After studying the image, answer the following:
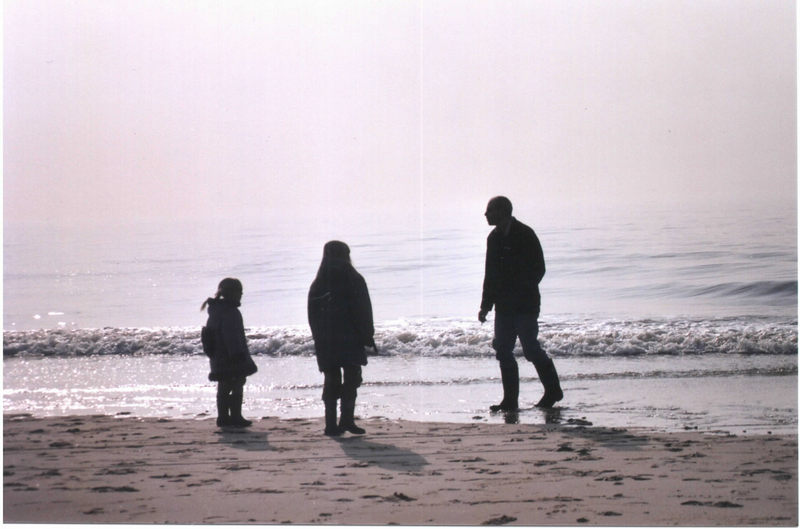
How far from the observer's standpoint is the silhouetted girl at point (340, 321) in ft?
16.5

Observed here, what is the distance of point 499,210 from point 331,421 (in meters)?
1.44

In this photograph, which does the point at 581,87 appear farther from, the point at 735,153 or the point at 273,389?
the point at 273,389

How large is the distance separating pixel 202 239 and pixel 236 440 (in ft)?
8.70

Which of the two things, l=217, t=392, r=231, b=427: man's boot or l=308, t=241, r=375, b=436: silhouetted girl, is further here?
l=217, t=392, r=231, b=427: man's boot

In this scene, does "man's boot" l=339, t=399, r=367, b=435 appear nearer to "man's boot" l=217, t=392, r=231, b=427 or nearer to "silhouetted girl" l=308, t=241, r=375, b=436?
"silhouetted girl" l=308, t=241, r=375, b=436

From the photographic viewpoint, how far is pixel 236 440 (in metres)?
5.03

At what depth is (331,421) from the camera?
509 cm

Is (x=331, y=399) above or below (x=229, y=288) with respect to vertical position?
below

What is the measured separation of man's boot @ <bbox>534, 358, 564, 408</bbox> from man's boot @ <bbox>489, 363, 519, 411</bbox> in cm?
13

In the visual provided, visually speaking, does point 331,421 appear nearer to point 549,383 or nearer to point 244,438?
point 244,438

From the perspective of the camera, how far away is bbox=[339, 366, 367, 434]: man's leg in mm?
5090

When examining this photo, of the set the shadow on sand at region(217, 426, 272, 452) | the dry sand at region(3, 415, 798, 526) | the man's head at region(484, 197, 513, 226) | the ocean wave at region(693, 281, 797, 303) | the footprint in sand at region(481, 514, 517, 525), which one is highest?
the man's head at region(484, 197, 513, 226)

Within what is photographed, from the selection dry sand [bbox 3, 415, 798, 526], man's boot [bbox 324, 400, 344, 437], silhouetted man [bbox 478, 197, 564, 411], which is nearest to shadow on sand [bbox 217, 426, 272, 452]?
dry sand [bbox 3, 415, 798, 526]

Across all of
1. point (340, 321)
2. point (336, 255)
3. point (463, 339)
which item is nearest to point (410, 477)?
point (340, 321)
